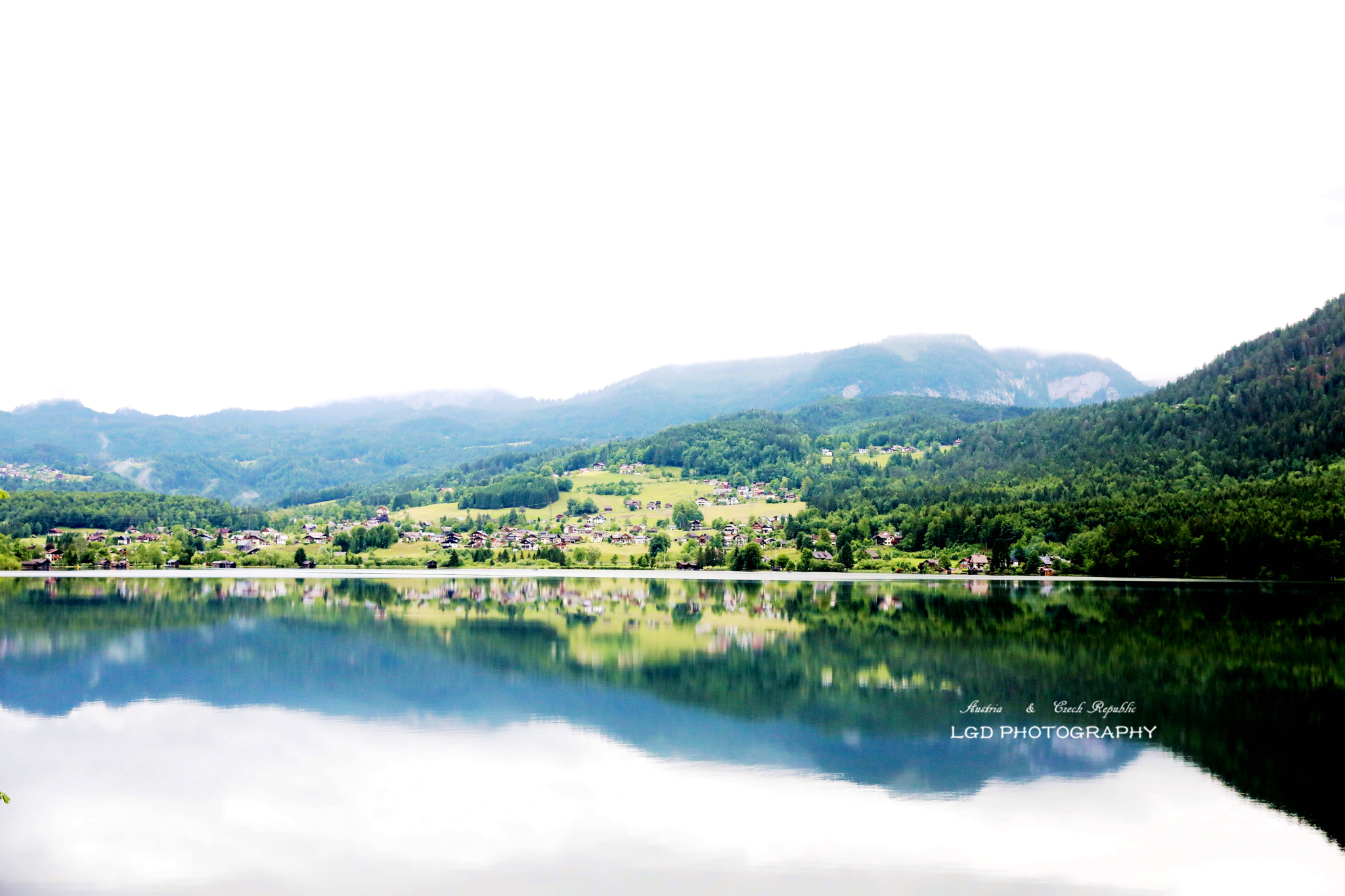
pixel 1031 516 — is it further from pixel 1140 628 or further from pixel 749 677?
pixel 749 677

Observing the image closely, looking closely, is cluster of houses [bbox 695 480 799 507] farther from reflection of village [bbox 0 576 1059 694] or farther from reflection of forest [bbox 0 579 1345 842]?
reflection of forest [bbox 0 579 1345 842]

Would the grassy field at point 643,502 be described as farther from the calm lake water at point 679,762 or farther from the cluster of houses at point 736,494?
the calm lake water at point 679,762

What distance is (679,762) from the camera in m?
18.9

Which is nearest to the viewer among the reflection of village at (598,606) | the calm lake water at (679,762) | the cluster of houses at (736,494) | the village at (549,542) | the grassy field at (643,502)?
the calm lake water at (679,762)

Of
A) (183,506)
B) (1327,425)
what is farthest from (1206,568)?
(183,506)

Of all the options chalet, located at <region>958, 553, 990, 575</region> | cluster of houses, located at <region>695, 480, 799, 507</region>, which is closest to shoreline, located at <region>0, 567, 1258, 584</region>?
chalet, located at <region>958, 553, 990, 575</region>

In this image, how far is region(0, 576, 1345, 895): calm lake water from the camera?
13.4m

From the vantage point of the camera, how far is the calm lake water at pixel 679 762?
43.8 feet

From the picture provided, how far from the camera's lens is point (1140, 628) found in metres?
39.8

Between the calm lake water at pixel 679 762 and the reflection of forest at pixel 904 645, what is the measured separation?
0.64 feet

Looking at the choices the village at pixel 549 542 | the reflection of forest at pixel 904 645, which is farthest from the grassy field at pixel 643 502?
the reflection of forest at pixel 904 645

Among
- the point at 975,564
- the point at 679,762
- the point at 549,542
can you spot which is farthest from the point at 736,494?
the point at 679,762

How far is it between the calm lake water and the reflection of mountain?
0.14 m

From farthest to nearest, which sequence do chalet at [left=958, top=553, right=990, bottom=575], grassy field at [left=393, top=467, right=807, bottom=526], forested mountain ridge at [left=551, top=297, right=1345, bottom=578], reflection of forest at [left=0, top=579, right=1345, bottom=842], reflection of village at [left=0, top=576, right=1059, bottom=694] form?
grassy field at [left=393, top=467, right=807, bottom=526], chalet at [left=958, top=553, right=990, bottom=575], forested mountain ridge at [left=551, top=297, right=1345, bottom=578], reflection of village at [left=0, top=576, right=1059, bottom=694], reflection of forest at [left=0, top=579, right=1345, bottom=842]
